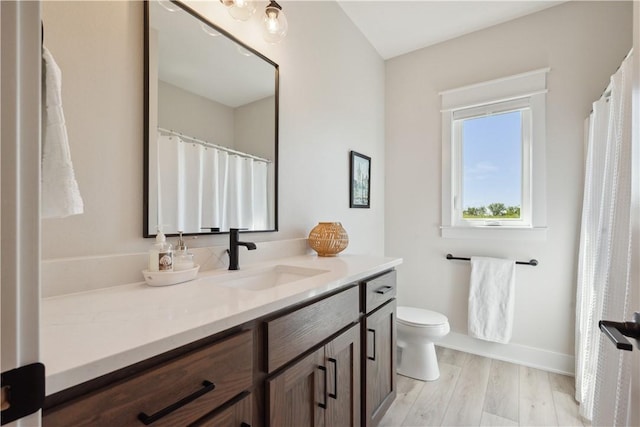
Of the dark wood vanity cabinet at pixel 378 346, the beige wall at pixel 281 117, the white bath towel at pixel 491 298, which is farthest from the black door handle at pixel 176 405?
the white bath towel at pixel 491 298

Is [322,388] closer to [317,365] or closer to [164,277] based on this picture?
[317,365]

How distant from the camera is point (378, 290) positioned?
1412mm

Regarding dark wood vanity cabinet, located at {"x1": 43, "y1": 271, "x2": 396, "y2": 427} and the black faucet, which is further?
the black faucet

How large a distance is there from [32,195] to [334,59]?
7.07 ft

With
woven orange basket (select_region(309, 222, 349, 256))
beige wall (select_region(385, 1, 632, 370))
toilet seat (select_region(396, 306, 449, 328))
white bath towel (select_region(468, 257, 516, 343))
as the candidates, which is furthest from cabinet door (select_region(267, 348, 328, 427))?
beige wall (select_region(385, 1, 632, 370))

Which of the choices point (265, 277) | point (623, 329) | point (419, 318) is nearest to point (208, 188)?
point (265, 277)

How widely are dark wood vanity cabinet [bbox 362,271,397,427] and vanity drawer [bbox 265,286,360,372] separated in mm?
152

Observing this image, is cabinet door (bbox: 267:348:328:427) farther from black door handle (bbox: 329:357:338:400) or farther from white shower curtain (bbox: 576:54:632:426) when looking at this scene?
white shower curtain (bbox: 576:54:632:426)

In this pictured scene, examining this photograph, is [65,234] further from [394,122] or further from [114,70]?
[394,122]

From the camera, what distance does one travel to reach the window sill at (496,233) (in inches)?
85.7

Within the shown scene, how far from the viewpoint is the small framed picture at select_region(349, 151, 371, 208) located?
2287 mm

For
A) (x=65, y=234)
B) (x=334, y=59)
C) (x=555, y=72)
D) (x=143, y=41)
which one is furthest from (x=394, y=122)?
(x=65, y=234)

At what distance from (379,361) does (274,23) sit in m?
1.74

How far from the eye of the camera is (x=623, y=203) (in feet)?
3.24
